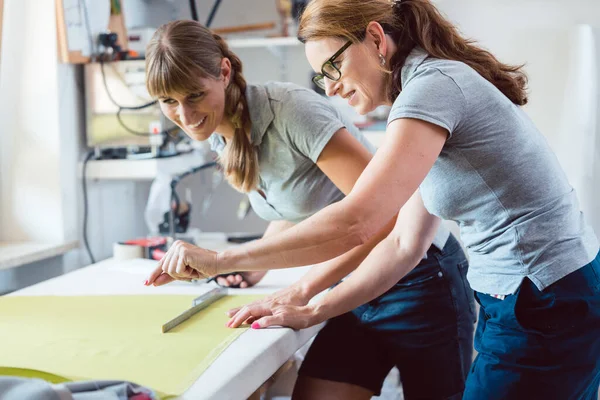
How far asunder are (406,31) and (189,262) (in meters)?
0.52

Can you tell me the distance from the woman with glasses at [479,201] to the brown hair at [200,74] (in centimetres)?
39

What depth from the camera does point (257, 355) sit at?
1171 millimetres

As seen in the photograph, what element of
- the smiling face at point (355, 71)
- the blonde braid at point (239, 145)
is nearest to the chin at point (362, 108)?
the smiling face at point (355, 71)

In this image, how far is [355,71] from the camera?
3.95 feet

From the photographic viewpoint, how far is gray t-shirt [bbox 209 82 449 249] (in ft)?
4.79

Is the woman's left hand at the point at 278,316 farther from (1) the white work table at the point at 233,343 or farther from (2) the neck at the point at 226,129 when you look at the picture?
(2) the neck at the point at 226,129

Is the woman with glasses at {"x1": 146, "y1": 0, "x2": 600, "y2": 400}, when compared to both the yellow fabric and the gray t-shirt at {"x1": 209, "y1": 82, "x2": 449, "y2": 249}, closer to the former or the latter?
the yellow fabric

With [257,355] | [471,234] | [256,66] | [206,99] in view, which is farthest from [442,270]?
[256,66]

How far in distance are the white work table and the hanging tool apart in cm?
8

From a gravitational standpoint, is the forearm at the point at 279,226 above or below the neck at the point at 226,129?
below

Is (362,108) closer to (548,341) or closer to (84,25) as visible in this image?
(548,341)

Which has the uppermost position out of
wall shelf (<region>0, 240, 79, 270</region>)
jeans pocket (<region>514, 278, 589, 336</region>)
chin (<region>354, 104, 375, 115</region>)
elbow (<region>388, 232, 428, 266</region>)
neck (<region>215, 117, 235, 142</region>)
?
chin (<region>354, 104, 375, 115</region>)

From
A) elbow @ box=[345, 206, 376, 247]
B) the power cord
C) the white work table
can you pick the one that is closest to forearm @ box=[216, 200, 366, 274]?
elbow @ box=[345, 206, 376, 247]

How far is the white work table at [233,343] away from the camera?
1054 millimetres
